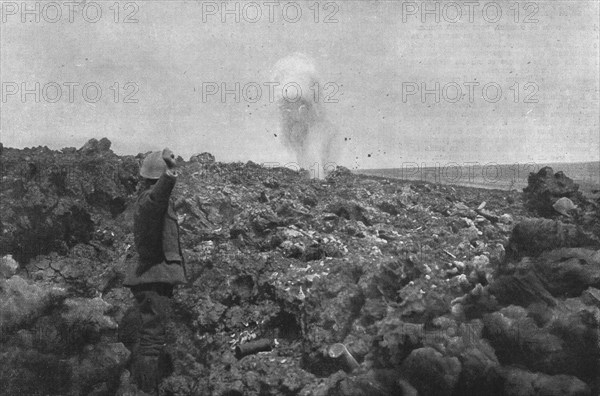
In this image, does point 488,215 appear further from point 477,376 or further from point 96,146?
point 96,146

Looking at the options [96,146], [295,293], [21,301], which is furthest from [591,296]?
[96,146]

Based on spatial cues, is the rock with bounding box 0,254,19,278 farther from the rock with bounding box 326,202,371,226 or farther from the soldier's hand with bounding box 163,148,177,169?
the rock with bounding box 326,202,371,226

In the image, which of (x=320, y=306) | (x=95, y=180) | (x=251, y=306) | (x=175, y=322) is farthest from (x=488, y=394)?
(x=95, y=180)

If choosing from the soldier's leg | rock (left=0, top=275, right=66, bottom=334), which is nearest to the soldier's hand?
the soldier's leg

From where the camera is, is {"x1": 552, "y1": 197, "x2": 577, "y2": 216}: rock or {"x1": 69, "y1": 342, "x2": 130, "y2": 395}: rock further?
{"x1": 552, "y1": 197, "x2": 577, "y2": 216}: rock

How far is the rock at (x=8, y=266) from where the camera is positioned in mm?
6436

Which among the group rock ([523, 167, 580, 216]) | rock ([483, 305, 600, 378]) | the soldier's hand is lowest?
rock ([483, 305, 600, 378])

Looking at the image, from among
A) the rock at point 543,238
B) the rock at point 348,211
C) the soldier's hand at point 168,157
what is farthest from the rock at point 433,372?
the rock at point 348,211

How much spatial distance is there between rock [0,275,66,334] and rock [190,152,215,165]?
428cm

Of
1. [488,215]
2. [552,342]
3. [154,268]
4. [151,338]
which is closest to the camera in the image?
[552,342]

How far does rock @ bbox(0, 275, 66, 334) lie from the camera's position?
550 cm

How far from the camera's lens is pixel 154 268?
5277 millimetres

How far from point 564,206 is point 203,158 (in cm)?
603

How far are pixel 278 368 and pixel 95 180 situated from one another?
170 inches
